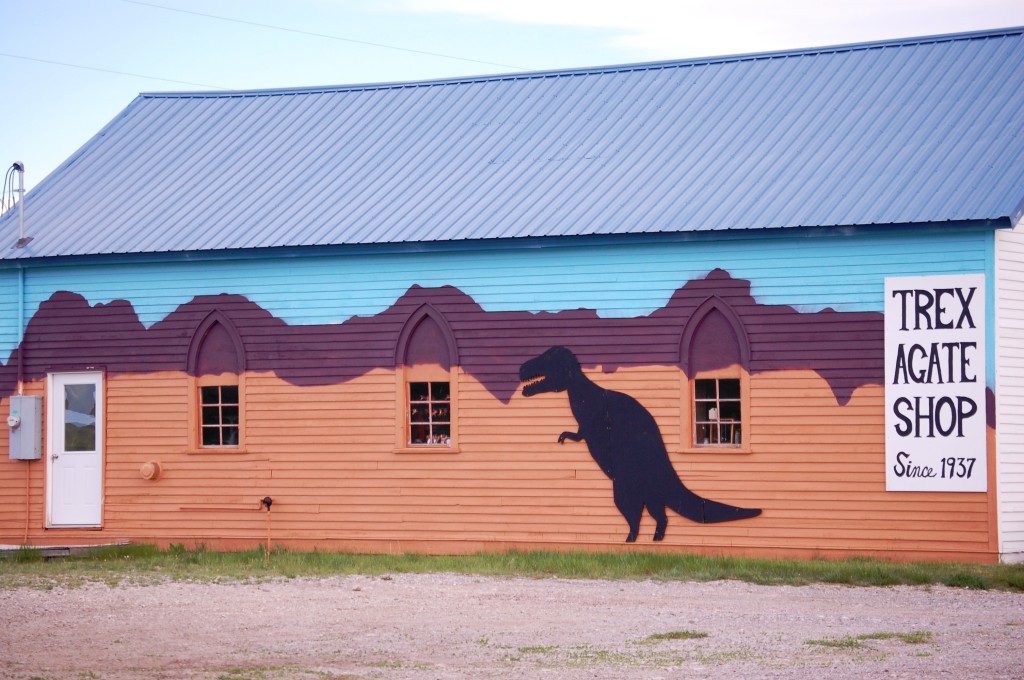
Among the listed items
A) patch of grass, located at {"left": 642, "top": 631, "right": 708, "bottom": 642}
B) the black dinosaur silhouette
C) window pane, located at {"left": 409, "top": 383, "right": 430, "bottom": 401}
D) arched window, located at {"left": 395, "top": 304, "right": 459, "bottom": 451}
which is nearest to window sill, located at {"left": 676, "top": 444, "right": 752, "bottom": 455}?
the black dinosaur silhouette

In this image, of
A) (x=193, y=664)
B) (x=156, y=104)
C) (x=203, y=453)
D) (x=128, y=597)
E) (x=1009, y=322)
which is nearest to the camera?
(x=193, y=664)

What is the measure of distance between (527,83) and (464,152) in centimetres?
223

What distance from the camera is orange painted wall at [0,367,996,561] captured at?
17.1 metres

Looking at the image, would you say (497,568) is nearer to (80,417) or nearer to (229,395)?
(229,395)

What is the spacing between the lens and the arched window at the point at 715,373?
17.8 metres

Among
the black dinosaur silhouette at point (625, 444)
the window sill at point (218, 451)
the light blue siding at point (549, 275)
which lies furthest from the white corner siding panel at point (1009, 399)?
the window sill at point (218, 451)

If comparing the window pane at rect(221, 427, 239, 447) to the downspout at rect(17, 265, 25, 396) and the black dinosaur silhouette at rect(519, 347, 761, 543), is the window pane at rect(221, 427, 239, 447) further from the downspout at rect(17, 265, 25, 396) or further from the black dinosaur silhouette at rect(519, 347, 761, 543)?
the black dinosaur silhouette at rect(519, 347, 761, 543)

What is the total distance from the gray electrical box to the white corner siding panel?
13.1 metres

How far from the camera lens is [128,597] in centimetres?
1467

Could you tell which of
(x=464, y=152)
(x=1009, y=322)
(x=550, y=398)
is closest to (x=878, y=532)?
(x=1009, y=322)

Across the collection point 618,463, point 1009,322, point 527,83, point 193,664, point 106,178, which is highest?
point 527,83

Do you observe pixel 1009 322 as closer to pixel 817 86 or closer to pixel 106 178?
pixel 817 86

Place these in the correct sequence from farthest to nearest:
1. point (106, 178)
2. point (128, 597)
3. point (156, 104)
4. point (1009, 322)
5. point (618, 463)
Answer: point (156, 104)
point (106, 178)
point (618, 463)
point (1009, 322)
point (128, 597)

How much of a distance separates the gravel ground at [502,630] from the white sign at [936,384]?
229 cm
